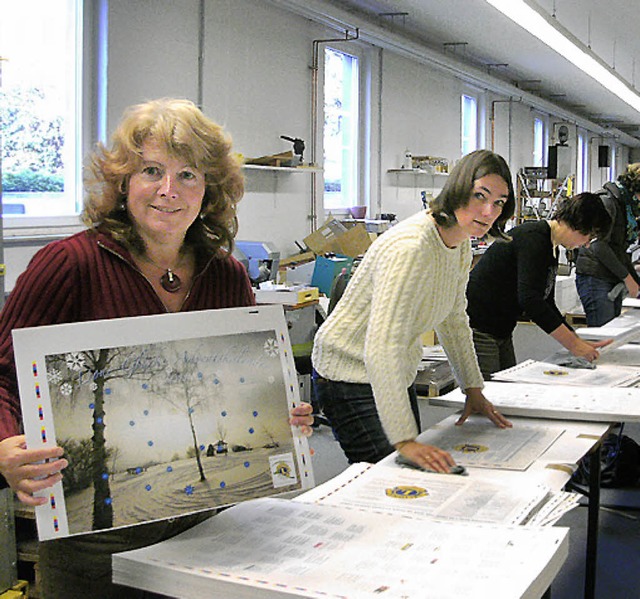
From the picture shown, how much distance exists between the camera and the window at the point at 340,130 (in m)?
8.83

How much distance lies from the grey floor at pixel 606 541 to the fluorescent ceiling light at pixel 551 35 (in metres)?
2.70

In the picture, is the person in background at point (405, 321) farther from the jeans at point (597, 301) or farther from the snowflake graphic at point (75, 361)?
the jeans at point (597, 301)

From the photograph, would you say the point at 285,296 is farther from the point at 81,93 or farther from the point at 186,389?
the point at 186,389

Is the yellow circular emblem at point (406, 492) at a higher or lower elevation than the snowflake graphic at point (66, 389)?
lower

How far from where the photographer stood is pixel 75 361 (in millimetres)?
1226

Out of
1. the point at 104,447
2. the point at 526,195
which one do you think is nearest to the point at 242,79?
the point at 104,447

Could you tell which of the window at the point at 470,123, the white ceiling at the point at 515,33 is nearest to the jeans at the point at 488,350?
the white ceiling at the point at 515,33

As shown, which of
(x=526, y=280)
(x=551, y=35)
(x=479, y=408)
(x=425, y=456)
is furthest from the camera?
(x=551, y=35)

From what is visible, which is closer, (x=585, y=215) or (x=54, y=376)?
(x=54, y=376)

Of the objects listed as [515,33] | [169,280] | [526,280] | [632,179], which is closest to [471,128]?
[515,33]

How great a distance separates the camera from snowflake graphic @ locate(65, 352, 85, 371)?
122 centimetres

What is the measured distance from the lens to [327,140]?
8836 millimetres

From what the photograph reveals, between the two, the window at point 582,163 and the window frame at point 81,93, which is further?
the window at point 582,163

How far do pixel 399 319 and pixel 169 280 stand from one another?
60cm
